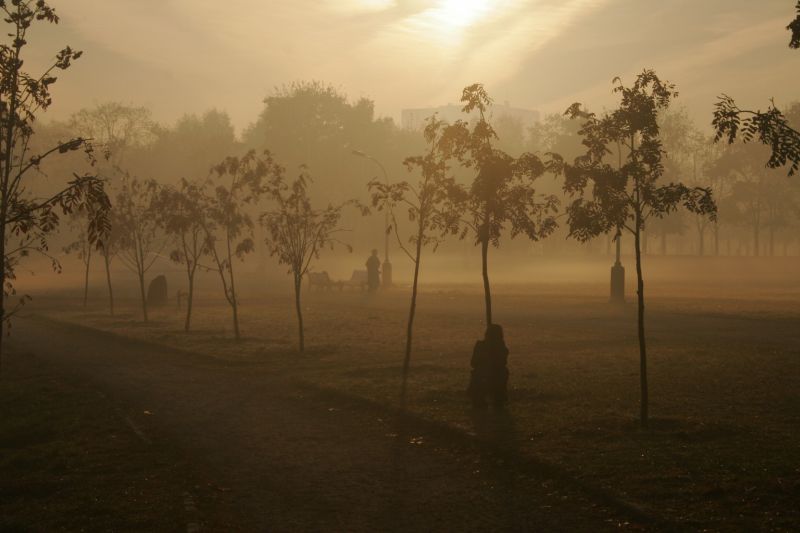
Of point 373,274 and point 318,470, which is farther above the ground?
point 373,274

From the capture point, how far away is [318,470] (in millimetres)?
9469

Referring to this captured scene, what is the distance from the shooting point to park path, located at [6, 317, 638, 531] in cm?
770

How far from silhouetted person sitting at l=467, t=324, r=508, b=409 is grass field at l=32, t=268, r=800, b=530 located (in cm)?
35

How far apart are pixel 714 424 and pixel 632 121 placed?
4.25m

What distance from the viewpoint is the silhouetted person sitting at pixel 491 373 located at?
1295 centimetres

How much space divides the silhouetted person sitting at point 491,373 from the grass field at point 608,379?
0.35m

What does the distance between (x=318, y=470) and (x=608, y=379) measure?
744 centimetres

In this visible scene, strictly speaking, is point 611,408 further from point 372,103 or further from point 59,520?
point 372,103

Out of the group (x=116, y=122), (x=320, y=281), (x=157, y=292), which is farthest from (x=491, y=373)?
(x=116, y=122)

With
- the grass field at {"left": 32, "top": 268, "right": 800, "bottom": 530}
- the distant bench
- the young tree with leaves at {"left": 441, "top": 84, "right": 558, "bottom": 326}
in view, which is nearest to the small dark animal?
the grass field at {"left": 32, "top": 268, "right": 800, "bottom": 530}

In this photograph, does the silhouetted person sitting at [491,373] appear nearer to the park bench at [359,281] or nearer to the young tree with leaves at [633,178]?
the young tree with leaves at [633,178]

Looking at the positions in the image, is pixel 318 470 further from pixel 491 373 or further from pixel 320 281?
pixel 320 281

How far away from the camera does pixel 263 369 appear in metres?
17.8

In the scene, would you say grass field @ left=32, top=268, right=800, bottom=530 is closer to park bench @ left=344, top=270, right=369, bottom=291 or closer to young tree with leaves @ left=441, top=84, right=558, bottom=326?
young tree with leaves @ left=441, top=84, right=558, bottom=326
